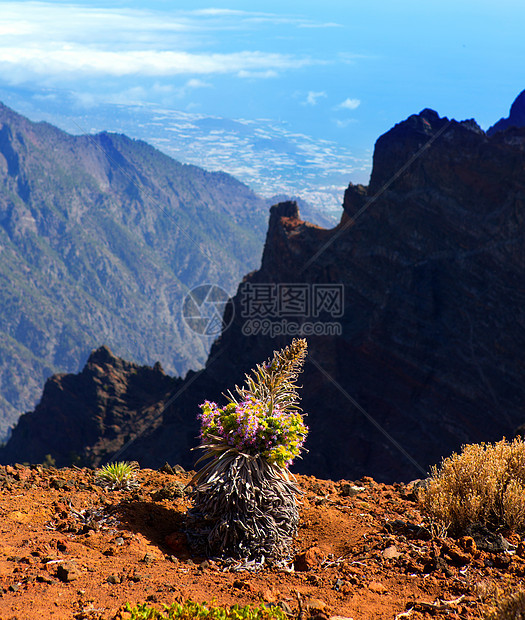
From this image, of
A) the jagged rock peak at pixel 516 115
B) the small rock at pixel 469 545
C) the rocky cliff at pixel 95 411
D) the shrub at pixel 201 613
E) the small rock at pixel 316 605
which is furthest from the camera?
the jagged rock peak at pixel 516 115

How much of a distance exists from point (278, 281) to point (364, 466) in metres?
19.4

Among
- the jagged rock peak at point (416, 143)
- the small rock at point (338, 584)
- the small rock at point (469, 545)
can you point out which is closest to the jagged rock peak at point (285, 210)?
the jagged rock peak at point (416, 143)

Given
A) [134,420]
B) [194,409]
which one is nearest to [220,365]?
[194,409]

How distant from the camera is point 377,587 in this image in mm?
5398

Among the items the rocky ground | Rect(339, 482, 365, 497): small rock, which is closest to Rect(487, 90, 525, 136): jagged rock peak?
Rect(339, 482, 365, 497): small rock

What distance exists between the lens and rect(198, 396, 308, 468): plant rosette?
6359 mm

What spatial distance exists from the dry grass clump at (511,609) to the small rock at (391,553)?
59.8 inches

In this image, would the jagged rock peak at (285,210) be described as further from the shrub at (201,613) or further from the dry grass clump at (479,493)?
the shrub at (201,613)

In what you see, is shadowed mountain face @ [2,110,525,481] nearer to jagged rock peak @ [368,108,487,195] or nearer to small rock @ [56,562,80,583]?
jagged rock peak @ [368,108,487,195]

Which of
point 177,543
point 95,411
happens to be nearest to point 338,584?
point 177,543

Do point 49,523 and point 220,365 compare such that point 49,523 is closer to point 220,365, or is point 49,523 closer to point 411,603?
point 411,603

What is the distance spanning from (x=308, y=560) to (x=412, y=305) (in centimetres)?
4295

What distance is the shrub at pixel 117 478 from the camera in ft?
26.9

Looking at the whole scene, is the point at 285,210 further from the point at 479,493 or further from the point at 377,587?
the point at 377,587
